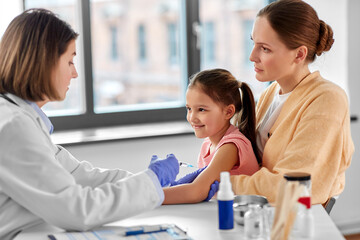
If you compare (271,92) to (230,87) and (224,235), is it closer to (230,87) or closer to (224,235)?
(230,87)

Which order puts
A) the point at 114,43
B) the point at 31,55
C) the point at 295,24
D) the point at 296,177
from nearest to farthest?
the point at 296,177
the point at 31,55
the point at 295,24
the point at 114,43

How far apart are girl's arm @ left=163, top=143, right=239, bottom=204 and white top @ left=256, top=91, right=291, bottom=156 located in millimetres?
160

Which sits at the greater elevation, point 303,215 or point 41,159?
point 41,159

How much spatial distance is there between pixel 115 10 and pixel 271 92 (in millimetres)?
6682

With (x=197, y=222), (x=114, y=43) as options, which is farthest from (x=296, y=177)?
(x=114, y=43)

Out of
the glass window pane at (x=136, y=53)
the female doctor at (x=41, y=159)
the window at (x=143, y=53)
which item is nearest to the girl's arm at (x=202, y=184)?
the female doctor at (x=41, y=159)

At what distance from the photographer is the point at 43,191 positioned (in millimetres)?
1317

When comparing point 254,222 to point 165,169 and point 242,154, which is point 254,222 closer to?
point 165,169

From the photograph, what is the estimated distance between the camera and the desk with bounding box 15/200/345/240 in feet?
4.50

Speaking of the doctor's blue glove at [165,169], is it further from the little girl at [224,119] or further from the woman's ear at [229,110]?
the woman's ear at [229,110]

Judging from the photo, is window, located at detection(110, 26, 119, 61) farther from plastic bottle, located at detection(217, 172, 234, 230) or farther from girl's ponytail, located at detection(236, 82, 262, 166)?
plastic bottle, located at detection(217, 172, 234, 230)

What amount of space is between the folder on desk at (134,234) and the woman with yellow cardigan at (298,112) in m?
0.38

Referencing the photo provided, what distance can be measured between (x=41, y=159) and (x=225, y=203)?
463 mm

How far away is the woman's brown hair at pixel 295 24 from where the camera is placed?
1754 mm
